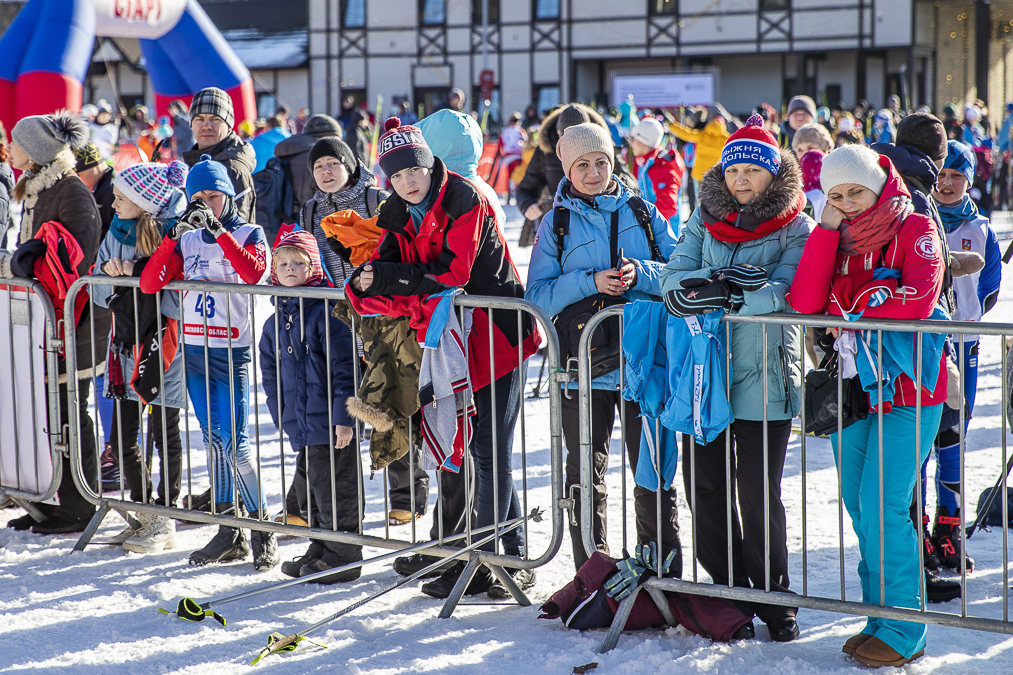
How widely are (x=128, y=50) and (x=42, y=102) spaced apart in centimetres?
2565

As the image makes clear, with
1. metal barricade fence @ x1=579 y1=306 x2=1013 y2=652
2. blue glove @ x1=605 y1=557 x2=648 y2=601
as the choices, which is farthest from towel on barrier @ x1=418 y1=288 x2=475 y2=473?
blue glove @ x1=605 y1=557 x2=648 y2=601

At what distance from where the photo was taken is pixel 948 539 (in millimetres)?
4230

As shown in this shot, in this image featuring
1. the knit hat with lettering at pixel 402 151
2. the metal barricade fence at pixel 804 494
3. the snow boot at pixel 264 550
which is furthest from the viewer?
the snow boot at pixel 264 550

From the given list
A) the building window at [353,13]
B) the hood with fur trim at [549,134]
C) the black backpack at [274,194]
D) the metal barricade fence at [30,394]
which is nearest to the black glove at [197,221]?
the metal barricade fence at [30,394]

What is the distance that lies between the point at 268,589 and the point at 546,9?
3473 cm

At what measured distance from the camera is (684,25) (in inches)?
1364

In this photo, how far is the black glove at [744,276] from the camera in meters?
3.39

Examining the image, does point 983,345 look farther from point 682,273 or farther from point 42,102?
point 42,102

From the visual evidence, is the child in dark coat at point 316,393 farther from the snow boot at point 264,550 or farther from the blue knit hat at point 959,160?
the blue knit hat at point 959,160

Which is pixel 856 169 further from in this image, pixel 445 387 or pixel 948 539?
pixel 948 539

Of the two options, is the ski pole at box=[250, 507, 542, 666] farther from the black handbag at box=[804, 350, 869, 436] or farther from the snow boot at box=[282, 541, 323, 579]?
the black handbag at box=[804, 350, 869, 436]

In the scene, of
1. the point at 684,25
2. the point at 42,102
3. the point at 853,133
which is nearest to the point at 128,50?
the point at 684,25

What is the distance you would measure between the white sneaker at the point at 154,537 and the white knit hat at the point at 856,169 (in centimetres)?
339

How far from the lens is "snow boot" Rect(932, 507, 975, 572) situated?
4.18m
